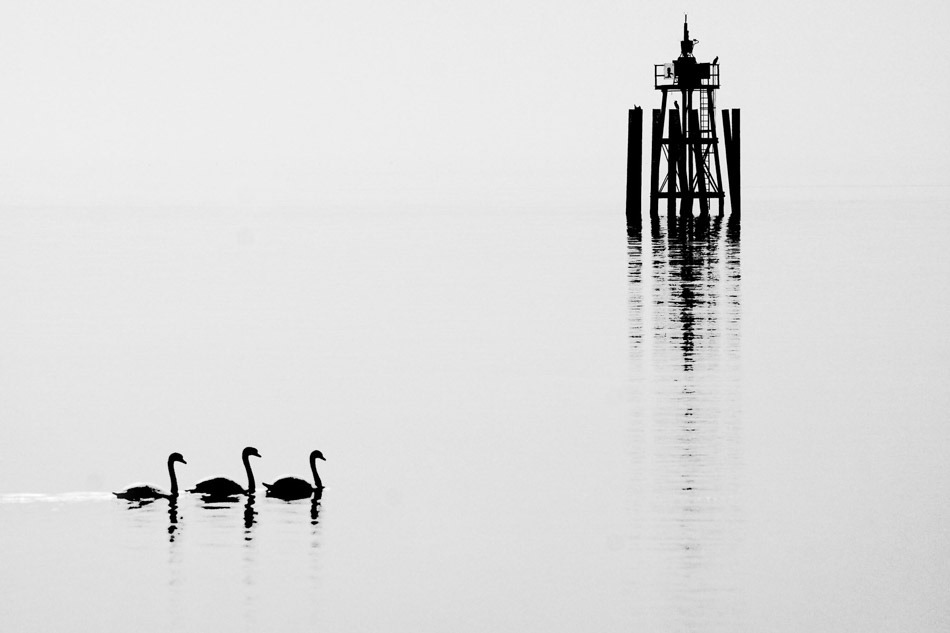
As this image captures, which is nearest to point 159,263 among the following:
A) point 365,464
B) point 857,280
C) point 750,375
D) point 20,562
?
point 857,280

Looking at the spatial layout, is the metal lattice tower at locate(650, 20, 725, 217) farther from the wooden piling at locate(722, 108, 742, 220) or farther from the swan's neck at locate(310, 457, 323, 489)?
the swan's neck at locate(310, 457, 323, 489)

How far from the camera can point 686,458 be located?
20.9 metres

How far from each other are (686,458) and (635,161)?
44.8m

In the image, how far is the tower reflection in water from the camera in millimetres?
14906

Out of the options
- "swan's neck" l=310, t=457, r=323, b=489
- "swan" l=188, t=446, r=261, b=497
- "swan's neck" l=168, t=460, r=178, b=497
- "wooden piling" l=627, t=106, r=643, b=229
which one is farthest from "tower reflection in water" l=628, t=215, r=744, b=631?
"wooden piling" l=627, t=106, r=643, b=229

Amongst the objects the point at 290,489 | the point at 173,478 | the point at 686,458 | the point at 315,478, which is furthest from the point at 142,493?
the point at 686,458

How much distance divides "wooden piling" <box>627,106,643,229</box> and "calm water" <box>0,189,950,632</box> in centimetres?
1318

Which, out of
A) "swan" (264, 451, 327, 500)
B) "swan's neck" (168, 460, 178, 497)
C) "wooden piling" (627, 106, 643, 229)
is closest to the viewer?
"swan" (264, 451, 327, 500)

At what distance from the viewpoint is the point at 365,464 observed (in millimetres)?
21750

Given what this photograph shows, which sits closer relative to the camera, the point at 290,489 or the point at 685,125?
the point at 290,489

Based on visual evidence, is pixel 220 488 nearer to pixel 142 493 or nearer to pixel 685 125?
pixel 142 493

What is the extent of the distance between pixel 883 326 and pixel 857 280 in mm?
16988

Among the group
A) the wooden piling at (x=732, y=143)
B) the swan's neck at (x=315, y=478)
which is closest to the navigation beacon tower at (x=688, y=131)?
the wooden piling at (x=732, y=143)

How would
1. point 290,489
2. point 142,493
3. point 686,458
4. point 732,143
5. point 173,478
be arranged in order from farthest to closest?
point 732,143 < point 686,458 < point 173,478 < point 290,489 < point 142,493
